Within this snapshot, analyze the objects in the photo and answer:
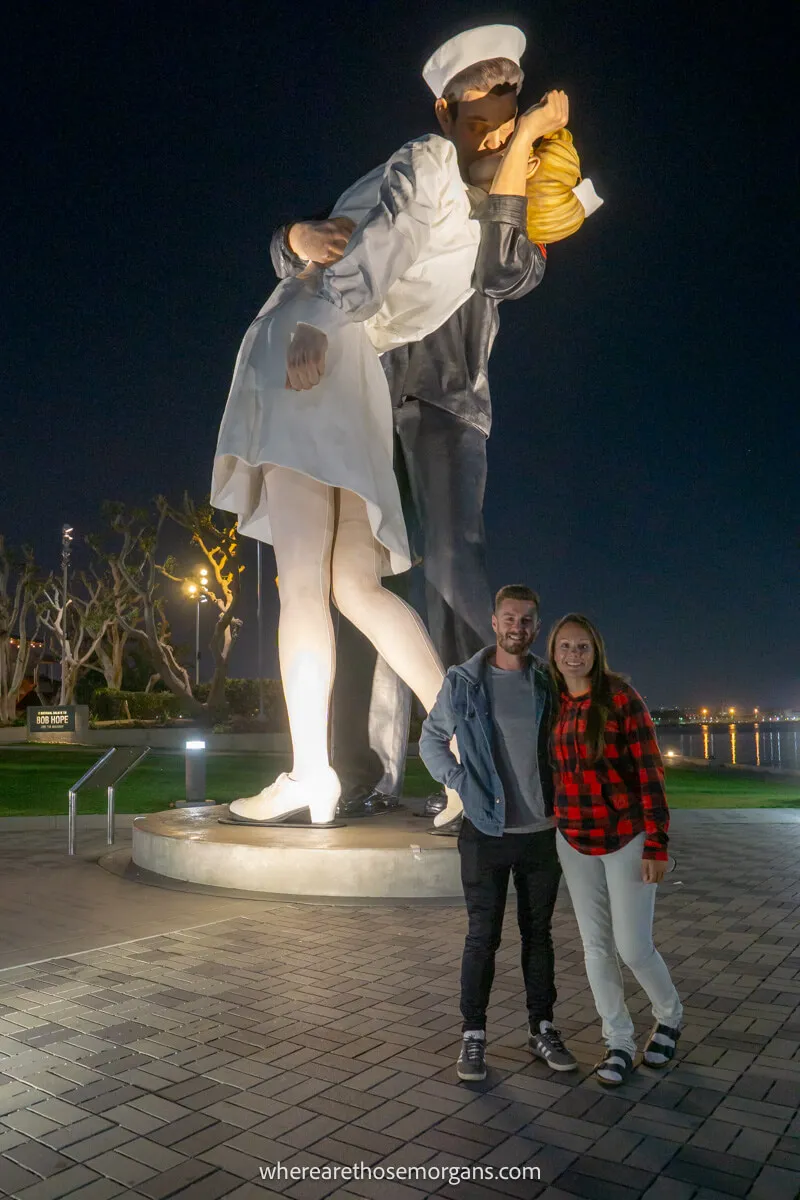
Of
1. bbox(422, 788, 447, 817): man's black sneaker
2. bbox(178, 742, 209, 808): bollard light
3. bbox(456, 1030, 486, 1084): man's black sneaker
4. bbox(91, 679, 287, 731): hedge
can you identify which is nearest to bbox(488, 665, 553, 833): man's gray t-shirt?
bbox(456, 1030, 486, 1084): man's black sneaker

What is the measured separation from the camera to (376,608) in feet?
22.0

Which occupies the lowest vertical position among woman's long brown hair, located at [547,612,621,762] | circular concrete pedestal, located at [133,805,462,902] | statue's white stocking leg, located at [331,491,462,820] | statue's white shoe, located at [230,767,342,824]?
circular concrete pedestal, located at [133,805,462,902]

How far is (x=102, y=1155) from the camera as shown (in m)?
2.79

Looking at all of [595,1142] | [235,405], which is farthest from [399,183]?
[595,1142]

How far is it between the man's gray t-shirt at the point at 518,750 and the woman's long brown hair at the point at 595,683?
5.9 inches

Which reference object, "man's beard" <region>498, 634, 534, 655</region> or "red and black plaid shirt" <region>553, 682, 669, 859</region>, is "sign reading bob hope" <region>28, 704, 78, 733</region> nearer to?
"man's beard" <region>498, 634, 534, 655</region>

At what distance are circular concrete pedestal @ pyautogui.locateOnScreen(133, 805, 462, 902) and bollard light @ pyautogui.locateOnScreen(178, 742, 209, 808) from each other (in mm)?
4208

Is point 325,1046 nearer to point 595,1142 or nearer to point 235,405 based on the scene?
point 595,1142

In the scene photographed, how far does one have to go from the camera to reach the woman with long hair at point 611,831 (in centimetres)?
338

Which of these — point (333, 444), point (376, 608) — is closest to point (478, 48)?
point (333, 444)

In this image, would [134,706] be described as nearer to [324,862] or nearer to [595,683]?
[324,862]

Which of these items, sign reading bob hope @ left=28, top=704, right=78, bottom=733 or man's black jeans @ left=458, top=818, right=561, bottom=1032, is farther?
sign reading bob hope @ left=28, top=704, right=78, bottom=733

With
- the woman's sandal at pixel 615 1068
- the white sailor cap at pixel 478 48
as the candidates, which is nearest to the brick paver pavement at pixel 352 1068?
the woman's sandal at pixel 615 1068

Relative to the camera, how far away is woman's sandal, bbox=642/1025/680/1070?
346 centimetres
